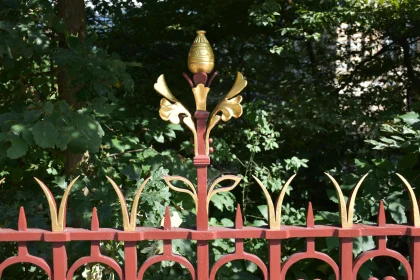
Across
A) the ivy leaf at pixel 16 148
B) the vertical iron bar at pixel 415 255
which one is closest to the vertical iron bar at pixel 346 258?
the vertical iron bar at pixel 415 255

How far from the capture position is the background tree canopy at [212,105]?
3.01m

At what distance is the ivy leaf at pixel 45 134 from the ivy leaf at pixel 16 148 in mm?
102

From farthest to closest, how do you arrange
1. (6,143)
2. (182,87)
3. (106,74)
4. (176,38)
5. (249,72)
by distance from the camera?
1. (249,72)
2. (176,38)
3. (182,87)
4. (106,74)
5. (6,143)

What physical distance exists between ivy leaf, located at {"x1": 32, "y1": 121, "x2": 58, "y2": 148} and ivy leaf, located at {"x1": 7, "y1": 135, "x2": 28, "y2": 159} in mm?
102

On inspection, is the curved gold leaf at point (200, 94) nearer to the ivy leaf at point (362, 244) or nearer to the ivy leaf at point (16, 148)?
the ivy leaf at point (16, 148)

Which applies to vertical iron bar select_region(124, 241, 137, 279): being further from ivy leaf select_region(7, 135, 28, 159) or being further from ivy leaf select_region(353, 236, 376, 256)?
ivy leaf select_region(353, 236, 376, 256)

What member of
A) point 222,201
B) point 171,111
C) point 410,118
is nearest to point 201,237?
point 171,111

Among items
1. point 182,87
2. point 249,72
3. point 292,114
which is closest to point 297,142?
point 292,114

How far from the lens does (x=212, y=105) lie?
4.37m

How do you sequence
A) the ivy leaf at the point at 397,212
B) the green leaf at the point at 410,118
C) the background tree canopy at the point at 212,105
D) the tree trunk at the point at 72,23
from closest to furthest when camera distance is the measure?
1. the background tree canopy at the point at 212,105
2. the ivy leaf at the point at 397,212
3. the green leaf at the point at 410,118
4. the tree trunk at the point at 72,23

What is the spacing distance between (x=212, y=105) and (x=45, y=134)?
2006 millimetres

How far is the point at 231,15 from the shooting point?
431 centimetres

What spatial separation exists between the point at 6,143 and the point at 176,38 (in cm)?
208

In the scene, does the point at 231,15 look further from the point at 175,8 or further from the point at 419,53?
the point at 419,53
